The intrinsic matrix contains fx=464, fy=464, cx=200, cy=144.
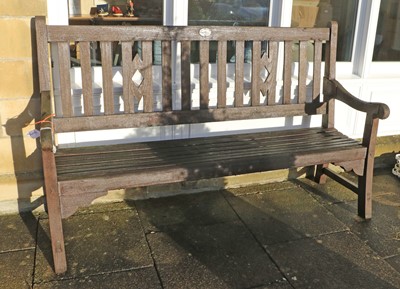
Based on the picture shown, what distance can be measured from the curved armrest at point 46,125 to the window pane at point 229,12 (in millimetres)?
1298

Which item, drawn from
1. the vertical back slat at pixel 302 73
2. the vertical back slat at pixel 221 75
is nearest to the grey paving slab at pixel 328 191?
the vertical back slat at pixel 302 73

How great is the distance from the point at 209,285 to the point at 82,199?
2.98 feet

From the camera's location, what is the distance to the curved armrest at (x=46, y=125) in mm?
2539

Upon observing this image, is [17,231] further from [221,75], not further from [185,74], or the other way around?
[221,75]

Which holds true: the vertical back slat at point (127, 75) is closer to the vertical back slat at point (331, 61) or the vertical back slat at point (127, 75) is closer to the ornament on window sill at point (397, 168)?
the vertical back slat at point (331, 61)

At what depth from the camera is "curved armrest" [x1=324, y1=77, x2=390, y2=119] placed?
3221 mm

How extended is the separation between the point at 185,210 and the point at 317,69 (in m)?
1.53

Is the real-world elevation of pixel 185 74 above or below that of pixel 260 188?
above

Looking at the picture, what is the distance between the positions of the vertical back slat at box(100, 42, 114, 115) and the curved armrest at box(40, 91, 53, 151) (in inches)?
15.4

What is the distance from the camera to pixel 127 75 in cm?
322

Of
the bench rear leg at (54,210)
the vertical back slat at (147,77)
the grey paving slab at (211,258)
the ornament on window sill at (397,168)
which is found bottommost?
the grey paving slab at (211,258)

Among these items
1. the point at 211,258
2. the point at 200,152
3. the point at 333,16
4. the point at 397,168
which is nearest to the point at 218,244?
the point at 211,258

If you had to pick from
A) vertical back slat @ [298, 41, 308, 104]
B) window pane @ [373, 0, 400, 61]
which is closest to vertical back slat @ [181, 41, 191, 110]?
vertical back slat @ [298, 41, 308, 104]

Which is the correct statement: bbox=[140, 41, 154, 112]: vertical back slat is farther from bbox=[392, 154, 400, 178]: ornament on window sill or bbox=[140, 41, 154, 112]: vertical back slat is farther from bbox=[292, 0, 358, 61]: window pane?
bbox=[392, 154, 400, 178]: ornament on window sill
